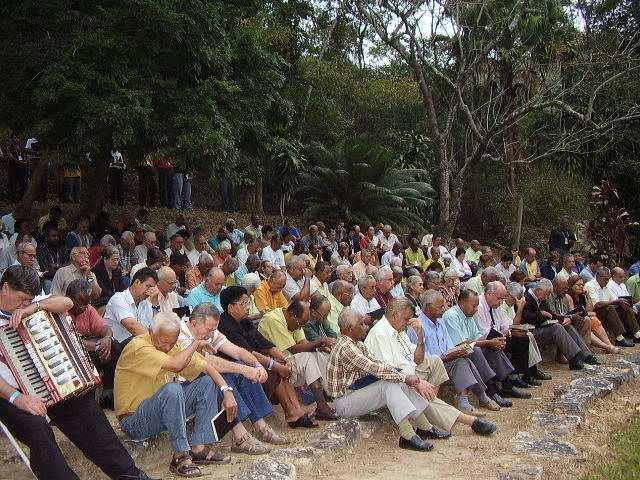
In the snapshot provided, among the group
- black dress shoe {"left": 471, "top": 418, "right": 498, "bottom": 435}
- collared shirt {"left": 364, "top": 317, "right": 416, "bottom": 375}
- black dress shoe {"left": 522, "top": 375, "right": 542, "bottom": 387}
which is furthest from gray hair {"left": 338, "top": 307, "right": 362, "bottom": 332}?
black dress shoe {"left": 522, "top": 375, "right": 542, "bottom": 387}

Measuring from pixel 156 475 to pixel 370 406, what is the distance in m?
2.04

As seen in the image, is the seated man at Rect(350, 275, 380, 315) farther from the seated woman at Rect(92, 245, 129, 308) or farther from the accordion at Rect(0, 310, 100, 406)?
the accordion at Rect(0, 310, 100, 406)

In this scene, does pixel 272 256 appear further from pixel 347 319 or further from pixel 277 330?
pixel 347 319

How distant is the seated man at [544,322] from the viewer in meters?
10.1

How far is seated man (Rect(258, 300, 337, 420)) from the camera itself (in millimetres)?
7188

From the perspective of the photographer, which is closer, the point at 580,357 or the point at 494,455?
the point at 494,455

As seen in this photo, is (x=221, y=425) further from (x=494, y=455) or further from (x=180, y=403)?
(x=494, y=455)

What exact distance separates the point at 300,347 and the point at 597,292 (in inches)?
261

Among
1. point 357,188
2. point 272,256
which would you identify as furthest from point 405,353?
point 357,188

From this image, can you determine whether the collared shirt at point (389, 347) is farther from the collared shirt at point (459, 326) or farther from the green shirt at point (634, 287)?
the green shirt at point (634, 287)

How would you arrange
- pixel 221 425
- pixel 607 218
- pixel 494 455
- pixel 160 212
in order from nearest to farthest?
pixel 221 425
pixel 494 455
pixel 160 212
pixel 607 218

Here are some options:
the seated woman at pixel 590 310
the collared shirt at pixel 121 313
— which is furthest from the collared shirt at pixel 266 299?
the seated woman at pixel 590 310

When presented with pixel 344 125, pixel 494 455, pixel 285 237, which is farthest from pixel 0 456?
pixel 344 125

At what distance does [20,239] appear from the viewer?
10.5m
